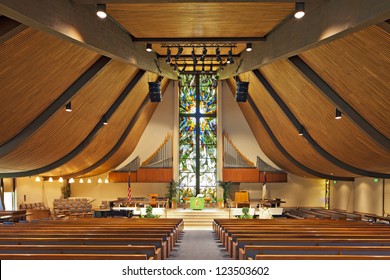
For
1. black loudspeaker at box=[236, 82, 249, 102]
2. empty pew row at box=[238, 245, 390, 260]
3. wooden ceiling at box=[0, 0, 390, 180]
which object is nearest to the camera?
empty pew row at box=[238, 245, 390, 260]

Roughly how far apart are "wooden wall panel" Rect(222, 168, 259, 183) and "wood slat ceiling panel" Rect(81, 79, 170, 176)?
4.36 m

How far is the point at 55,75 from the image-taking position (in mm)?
9133

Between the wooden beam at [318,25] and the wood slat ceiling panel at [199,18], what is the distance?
0.32m

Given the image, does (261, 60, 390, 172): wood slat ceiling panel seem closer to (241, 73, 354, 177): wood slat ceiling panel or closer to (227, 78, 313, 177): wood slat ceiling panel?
(241, 73, 354, 177): wood slat ceiling panel

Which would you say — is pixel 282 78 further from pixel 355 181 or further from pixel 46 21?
pixel 355 181

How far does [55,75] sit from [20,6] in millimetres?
3511

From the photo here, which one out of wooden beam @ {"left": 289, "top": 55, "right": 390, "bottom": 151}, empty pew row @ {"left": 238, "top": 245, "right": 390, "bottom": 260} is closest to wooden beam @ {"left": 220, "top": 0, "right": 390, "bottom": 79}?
wooden beam @ {"left": 289, "top": 55, "right": 390, "bottom": 151}

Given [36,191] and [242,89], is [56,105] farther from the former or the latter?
[36,191]

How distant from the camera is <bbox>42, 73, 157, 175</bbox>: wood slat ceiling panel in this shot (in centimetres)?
1398

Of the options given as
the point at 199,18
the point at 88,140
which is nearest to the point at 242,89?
the point at 199,18

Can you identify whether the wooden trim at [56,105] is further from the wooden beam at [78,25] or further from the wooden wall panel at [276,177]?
the wooden wall panel at [276,177]

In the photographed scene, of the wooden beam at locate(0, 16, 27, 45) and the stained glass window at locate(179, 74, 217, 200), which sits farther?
the stained glass window at locate(179, 74, 217, 200)
